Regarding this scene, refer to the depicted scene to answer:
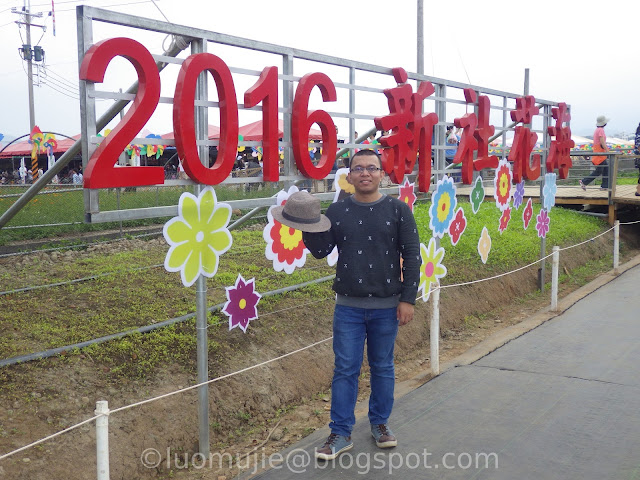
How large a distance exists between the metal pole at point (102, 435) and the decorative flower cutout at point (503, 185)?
6.28m

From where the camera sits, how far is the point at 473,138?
766 centimetres

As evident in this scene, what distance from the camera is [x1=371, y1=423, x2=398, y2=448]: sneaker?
13.9ft

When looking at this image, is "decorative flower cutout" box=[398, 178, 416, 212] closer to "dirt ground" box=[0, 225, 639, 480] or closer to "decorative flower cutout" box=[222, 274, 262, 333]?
"dirt ground" box=[0, 225, 639, 480]

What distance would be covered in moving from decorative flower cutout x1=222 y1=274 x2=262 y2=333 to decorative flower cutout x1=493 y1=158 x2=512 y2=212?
14.8 feet

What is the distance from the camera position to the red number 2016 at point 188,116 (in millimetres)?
3605

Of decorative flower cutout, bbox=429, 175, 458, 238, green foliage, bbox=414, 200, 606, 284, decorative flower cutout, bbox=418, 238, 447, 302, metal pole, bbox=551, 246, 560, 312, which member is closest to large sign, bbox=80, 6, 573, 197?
decorative flower cutout, bbox=429, 175, 458, 238

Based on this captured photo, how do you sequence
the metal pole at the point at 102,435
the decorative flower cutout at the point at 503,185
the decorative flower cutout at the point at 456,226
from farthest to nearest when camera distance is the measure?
1. the decorative flower cutout at the point at 503,185
2. the decorative flower cutout at the point at 456,226
3. the metal pole at the point at 102,435

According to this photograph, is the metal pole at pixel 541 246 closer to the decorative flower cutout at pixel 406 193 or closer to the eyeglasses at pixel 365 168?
the decorative flower cutout at pixel 406 193

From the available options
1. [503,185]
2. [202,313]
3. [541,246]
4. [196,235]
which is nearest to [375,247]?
[196,235]

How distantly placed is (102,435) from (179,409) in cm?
176

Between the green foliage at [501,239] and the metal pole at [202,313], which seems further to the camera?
the green foliage at [501,239]

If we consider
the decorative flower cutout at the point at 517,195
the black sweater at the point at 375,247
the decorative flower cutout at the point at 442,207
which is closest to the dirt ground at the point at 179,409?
the decorative flower cutout at the point at 442,207

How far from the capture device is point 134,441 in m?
4.41

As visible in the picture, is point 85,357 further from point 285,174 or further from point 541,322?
point 541,322
